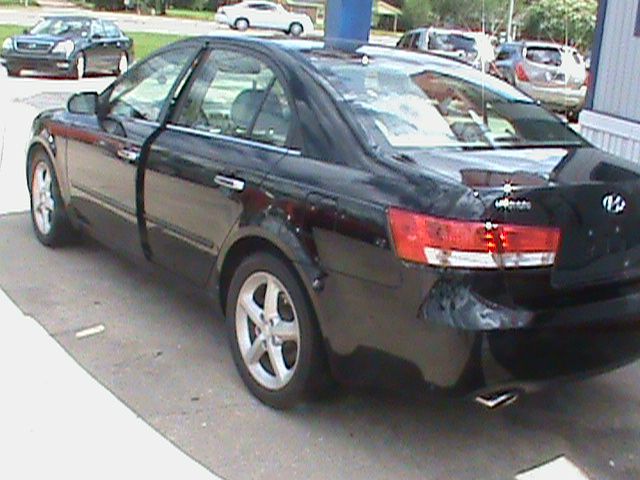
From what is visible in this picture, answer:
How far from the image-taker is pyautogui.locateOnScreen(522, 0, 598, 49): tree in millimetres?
32500

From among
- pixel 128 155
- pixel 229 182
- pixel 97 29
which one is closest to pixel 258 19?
pixel 97 29

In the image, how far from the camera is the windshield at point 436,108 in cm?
333

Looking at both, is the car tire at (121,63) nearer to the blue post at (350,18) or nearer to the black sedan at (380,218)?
the blue post at (350,18)

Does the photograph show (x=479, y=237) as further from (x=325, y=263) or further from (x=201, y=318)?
(x=201, y=318)

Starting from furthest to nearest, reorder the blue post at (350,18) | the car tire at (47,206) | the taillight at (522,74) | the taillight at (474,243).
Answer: the taillight at (522,74) < the blue post at (350,18) < the car tire at (47,206) < the taillight at (474,243)

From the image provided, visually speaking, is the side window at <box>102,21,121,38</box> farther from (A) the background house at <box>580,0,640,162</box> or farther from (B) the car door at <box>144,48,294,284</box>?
(B) the car door at <box>144,48,294,284</box>

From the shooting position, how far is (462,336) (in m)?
2.72

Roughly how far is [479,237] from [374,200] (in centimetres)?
44

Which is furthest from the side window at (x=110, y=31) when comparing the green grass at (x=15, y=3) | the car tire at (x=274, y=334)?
the green grass at (x=15, y=3)

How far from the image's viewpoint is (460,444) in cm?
332

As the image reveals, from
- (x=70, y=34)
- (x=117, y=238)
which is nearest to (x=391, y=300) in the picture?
(x=117, y=238)

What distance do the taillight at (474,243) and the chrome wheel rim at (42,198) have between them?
11.6 ft

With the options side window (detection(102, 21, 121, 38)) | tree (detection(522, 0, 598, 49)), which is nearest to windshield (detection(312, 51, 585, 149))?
side window (detection(102, 21, 121, 38))

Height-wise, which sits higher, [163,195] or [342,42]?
[342,42]
